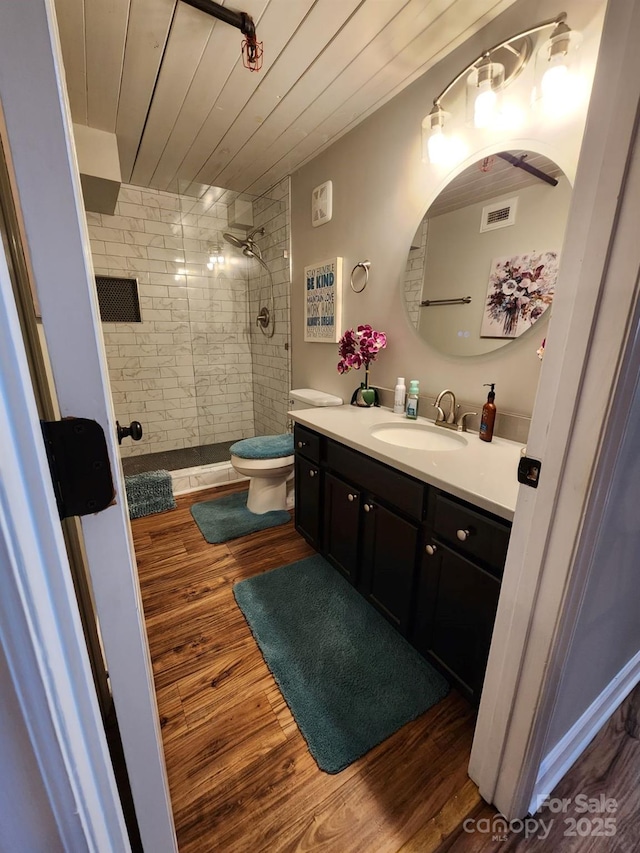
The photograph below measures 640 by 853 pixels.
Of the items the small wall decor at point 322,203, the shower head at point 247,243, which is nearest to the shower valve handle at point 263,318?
the shower head at point 247,243

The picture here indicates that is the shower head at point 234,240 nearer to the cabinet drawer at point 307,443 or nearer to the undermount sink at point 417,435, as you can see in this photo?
the cabinet drawer at point 307,443

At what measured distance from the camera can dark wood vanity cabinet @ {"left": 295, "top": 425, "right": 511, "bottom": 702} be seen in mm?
1051

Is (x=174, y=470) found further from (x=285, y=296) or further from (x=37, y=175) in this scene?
(x=37, y=175)

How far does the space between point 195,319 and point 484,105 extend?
2.63m

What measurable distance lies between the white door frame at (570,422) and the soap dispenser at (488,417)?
0.69 meters

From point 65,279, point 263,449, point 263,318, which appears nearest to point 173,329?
point 263,318

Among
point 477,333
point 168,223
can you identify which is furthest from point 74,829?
point 168,223

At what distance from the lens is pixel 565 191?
3.88 feet

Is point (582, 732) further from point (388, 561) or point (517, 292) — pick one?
point (517, 292)

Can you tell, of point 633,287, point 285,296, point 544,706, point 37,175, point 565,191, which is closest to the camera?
point 37,175

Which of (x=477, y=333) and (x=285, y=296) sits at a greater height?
(x=285, y=296)

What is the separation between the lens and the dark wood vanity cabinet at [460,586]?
3.33 ft

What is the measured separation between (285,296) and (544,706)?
2.71 m

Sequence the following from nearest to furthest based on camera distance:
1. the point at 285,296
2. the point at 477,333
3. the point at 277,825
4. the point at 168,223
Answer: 1. the point at 277,825
2. the point at 477,333
3. the point at 285,296
4. the point at 168,223
